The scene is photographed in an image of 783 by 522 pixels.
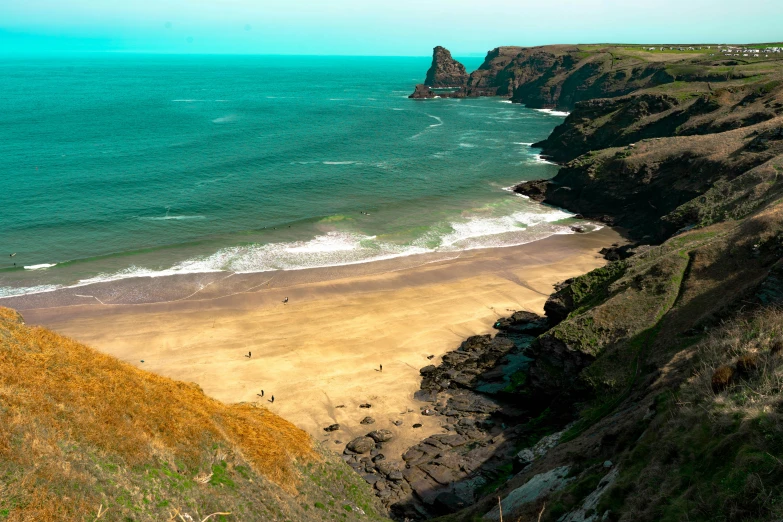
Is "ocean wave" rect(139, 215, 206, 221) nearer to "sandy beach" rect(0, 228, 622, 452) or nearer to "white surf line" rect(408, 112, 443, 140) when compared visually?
"sandy beach" rect(0, 228, 622, 452)

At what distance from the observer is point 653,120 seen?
286 ft

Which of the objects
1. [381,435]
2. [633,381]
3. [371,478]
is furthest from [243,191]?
[633,381]

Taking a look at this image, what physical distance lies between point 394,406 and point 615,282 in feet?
56.2

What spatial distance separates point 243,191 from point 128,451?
63894 millimetres

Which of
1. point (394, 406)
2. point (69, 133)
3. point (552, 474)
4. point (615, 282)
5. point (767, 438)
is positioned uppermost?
point (69, 133)

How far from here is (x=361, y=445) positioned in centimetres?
3022

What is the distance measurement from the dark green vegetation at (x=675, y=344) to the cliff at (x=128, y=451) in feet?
26.7

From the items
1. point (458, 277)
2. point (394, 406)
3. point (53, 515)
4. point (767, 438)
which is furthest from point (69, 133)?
point (767, 438)

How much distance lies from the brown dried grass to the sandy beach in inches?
Answer: 421

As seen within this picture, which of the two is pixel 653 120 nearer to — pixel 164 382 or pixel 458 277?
pixel 458 277

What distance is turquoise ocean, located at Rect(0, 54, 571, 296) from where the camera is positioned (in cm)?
5784

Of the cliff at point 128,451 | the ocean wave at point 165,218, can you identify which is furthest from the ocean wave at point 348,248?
the cliff at point 128,451

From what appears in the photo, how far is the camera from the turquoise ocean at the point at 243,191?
190 ft

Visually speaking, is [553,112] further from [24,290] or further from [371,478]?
[371,478]
